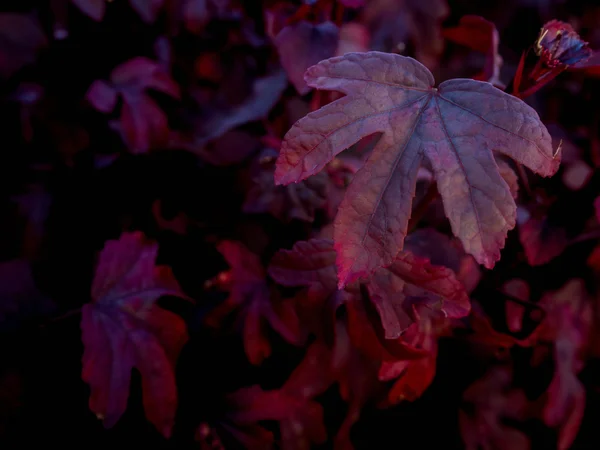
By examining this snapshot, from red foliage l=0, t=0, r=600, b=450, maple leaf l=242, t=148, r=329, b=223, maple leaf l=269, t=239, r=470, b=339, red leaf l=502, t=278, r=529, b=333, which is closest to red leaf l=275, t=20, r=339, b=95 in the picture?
red foliage l=0, t=0, r=600, b=450

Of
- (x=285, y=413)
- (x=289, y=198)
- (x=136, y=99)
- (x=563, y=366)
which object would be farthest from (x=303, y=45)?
(x=563, y=366)

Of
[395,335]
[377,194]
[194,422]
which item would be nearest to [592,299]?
[395,335]

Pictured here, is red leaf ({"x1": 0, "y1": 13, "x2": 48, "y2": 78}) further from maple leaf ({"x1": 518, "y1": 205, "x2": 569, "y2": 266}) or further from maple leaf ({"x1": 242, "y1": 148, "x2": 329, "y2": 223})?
maple leaf ({"x1": 518, "y1": 205, "x2": 569, "y2": 266})

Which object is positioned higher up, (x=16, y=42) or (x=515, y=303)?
(x=16, y=42)

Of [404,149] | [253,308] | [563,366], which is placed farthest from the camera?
[563,366]

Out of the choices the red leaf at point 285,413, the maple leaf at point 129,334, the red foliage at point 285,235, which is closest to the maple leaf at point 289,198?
the red foliage at point 285,235

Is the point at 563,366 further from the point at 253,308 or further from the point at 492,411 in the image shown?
the point at 253,308

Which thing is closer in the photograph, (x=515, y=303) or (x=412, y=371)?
(x=412, y=371)

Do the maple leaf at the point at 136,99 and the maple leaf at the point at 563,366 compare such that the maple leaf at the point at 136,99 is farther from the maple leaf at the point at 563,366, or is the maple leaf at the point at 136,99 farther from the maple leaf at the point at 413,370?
the maple leaf at the point at 563,366
